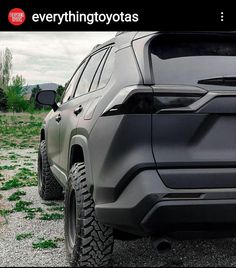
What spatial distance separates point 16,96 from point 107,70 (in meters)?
32.8

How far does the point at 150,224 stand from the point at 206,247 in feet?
5.13

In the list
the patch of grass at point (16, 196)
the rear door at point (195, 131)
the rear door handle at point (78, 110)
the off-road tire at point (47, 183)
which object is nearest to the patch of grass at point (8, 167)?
the patch of grass at point (16, 196)

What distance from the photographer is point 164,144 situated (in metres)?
2.71

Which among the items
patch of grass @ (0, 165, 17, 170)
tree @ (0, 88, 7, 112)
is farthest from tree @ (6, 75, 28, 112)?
patch of grass @ (0, 165, 17, 170)

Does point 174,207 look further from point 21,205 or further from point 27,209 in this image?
point 21,205

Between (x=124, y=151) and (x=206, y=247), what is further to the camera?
(x=206, y=247)

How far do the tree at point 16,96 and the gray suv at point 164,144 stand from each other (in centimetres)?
3302

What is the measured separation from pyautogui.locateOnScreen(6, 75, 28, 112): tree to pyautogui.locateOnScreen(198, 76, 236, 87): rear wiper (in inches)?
1316

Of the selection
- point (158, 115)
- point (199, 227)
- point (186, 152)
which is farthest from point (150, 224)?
point (158, 115)

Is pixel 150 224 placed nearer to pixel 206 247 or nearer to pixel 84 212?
pixel 84 212

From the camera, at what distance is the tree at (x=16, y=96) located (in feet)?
115

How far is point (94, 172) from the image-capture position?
3.05m
